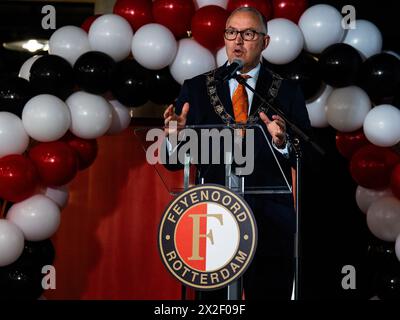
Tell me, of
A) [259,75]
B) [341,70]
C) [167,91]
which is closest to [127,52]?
[167,91]

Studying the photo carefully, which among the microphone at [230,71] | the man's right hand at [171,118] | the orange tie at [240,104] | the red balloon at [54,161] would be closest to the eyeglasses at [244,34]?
the orange tie at [240,104]

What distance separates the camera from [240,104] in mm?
3441

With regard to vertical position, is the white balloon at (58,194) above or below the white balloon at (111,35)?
below

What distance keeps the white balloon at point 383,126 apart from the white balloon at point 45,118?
1.61 m

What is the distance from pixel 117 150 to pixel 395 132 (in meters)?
1.75

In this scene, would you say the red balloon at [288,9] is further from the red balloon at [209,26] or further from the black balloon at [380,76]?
the black balloon at [380,76]

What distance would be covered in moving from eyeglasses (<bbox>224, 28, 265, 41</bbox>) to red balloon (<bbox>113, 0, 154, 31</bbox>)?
163 centimetres

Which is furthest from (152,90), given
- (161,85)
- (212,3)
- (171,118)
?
(171,118)

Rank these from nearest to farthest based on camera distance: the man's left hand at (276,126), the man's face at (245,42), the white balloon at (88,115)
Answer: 1. the man's left hand at (276,126)
2. the man's face at (245,42)
3. the white balloon at (88,115)

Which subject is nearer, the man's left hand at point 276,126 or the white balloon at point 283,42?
the man's left hand at point 276,126

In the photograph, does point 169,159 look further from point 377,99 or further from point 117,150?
point 117,150

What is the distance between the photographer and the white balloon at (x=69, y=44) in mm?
4910

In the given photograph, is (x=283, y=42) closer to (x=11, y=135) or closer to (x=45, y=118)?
(x=45, y=118)

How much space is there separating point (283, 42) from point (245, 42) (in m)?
1.30
